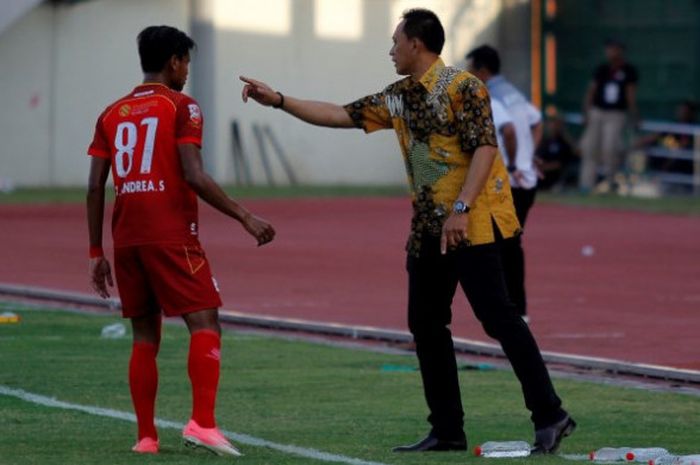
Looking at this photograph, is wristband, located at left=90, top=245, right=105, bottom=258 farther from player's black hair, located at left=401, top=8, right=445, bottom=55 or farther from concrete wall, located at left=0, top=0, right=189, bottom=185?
concrete wall, located at left=0, top=0, right=189, bottom=185

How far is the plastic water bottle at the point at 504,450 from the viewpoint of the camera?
8.59 m

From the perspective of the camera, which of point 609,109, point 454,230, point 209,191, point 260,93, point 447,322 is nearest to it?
point 209,191

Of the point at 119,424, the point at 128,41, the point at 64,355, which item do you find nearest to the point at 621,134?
the point at 128,41

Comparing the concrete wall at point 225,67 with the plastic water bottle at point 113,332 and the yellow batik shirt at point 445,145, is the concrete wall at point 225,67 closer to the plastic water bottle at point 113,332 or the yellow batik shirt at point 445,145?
the plastic water bottle at point 113,332

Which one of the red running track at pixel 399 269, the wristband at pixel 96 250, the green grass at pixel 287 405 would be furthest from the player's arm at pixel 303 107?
the red running track at pixel 399 269

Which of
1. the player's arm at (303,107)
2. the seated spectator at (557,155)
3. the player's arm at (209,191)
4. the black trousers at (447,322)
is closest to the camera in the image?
the player's arm at (209,191)

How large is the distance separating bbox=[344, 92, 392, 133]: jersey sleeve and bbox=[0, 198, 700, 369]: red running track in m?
4.18

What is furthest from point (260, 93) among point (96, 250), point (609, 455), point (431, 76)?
point (609, 455)

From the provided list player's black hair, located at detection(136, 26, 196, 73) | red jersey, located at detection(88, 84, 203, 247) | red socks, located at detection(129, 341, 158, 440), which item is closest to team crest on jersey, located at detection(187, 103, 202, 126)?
red jersey, located at detection(88, 84, 203, 247)

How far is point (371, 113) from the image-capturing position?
362 inches

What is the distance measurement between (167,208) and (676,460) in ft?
8.14

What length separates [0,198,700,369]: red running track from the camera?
590 inches

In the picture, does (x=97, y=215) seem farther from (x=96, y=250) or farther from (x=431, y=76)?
(x=431, y=76)

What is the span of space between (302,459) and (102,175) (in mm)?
1584
